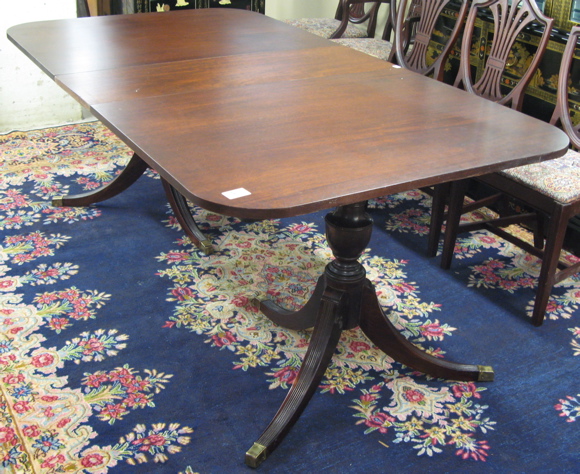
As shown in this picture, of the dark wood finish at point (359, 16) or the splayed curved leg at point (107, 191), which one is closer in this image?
the splayed curved leg at point (107, 191)

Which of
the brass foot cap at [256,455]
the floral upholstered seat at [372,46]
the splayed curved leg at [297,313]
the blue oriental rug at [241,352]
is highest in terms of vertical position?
the floral upholstered seat at [372,46]

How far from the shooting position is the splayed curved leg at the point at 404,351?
6.57 feet

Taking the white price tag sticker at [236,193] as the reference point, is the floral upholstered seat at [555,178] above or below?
below

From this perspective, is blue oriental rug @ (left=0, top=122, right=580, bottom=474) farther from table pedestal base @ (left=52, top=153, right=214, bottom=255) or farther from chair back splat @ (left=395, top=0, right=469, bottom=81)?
chair back splat @ (left=395, top=0, right=469, bottom=81)

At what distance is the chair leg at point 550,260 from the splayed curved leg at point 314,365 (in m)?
0.77

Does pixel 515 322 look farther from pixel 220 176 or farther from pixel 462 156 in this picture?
pixel 220 176

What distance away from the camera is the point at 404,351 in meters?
2.04

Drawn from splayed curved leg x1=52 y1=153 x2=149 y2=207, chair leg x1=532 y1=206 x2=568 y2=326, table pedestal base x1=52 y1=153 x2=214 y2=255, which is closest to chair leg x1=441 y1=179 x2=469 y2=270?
chair leg x1=532 y1=206 x2=568 y2=326

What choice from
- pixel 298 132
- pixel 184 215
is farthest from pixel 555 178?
pixel 184 215

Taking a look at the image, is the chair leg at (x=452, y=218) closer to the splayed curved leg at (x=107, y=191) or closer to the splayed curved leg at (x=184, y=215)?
the splayed curved leg at (x=184, y=215)

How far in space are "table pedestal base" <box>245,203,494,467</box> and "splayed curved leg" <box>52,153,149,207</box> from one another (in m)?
1.26

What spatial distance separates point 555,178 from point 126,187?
1799 millimetres

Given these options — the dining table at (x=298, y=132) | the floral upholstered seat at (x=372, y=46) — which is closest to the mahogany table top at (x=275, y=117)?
the dining table at (x=298, y=132)

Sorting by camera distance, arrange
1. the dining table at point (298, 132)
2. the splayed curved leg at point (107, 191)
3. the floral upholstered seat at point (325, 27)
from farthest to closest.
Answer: the floral upholstered seat at point (325, 27), the splayed curved leg at point (107, 191), the dining table at point (298, 132)
